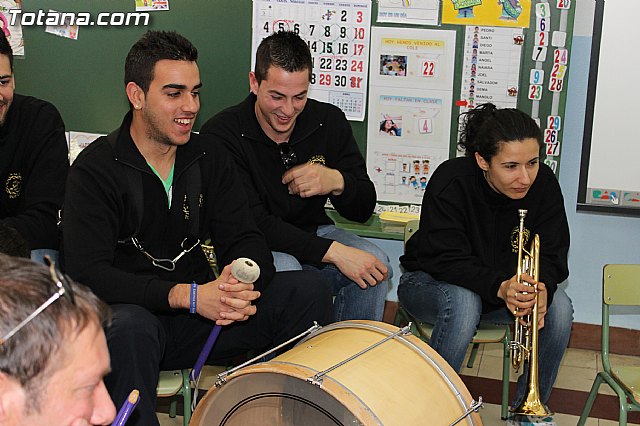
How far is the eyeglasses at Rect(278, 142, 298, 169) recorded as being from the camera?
10.1 ft

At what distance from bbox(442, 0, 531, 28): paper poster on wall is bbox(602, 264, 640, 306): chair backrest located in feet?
3.96

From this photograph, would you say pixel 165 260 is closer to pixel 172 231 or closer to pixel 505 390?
pixel 172 231

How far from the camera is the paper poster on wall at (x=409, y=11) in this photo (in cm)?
355

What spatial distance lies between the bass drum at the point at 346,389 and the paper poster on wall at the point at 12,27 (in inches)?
95.0

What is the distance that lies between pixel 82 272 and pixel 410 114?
175 centimetres

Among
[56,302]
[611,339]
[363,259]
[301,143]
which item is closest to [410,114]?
[301,143]

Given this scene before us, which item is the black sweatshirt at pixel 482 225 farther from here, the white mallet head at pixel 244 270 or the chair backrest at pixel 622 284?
the white mallet head at pixel 244 270

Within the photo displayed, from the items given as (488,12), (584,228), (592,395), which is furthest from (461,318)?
(488,12)

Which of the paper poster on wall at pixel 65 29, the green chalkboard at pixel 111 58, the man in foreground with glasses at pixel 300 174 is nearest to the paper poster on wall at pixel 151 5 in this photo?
the green chalkboard at pixel 111 58

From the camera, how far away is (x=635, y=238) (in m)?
3.62

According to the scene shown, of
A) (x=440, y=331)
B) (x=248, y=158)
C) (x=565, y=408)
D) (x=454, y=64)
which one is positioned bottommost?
Result: (x=565, y=408)

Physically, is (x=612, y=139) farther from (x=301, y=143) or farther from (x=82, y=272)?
(x=82, y=272)

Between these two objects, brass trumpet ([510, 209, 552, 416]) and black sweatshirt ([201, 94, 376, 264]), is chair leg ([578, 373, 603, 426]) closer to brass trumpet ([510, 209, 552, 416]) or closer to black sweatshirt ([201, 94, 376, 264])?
brass trumpet ([510, 209, 552, 416])

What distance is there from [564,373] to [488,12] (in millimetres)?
1535
